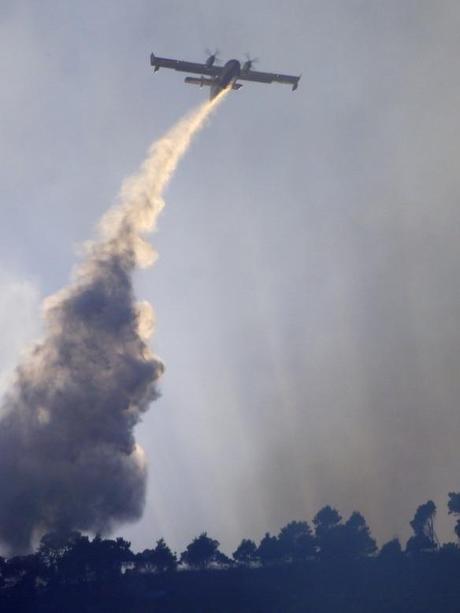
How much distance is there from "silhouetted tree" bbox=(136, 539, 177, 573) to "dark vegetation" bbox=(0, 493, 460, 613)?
0.20 metres

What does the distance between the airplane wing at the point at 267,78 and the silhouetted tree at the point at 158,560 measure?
94028mm

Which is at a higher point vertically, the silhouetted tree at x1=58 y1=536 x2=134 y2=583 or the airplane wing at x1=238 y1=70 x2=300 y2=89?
the airplane wing at x1=238 y1=70 x2=300 y2=89

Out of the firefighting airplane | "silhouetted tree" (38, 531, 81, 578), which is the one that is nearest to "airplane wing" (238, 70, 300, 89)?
the firefighting airplane

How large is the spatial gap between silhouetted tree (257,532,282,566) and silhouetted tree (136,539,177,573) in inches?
822

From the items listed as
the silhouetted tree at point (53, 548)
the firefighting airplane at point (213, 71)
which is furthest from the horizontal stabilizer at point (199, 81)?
the silhouetted tree at point (53, 548)

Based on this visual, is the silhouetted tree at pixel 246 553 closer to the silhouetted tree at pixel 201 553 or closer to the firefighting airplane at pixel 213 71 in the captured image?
the silhouetted tree at pixel 201 553

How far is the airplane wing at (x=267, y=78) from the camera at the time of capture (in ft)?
437

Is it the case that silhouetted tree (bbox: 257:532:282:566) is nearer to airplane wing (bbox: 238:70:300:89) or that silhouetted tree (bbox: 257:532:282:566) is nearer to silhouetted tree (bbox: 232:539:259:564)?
silhouetted tree (bbox: 232:539:259:564)

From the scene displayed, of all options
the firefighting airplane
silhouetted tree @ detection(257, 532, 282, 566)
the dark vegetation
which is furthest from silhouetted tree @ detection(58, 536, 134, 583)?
the firefighting airplane

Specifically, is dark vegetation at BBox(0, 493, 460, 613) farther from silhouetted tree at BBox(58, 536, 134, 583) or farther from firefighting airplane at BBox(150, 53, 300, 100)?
firefighting airplane at BBox(150, 53, 300, 100)

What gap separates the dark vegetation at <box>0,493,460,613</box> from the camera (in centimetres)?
13300

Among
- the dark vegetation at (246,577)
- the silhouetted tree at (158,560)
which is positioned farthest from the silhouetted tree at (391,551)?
the silhouetted tree at (158,560)

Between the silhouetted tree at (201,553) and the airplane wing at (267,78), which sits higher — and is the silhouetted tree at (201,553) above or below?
below

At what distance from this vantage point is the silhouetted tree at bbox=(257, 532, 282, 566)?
160 meters
